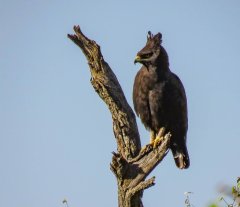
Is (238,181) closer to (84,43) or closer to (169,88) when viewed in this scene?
(84,43)

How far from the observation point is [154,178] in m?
6.64

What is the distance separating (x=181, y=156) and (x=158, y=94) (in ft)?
3.70

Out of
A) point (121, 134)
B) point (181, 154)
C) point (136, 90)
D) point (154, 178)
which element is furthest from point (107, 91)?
point (181, 154)

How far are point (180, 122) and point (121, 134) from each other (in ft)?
7.54

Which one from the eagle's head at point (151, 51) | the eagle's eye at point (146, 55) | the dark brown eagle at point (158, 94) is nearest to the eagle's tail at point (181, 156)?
the dark brown eagle at point (158, 94)

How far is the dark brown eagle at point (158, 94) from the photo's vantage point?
9188 mm

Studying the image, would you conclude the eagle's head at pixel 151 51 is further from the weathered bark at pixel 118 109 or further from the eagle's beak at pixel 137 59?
the weathered bark at pixel 118 109

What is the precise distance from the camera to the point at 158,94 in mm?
9172

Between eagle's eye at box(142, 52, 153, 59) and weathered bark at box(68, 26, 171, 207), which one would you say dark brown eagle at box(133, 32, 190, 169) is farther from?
weathered bark at box(68, 26, 171, 207)

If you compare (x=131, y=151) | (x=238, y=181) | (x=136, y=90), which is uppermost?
(x=136, y=90)

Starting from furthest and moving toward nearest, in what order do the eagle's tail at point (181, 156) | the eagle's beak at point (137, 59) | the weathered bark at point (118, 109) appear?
the eagle's tail at point (181, 156), the eagle's beak at point (137, 59), the weathered bark at point (118, 109)

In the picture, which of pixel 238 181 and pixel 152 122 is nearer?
pixel 238 181

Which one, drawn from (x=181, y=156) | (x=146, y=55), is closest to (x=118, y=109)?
(x=146, y=55)

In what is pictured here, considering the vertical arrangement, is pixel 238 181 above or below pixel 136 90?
below
